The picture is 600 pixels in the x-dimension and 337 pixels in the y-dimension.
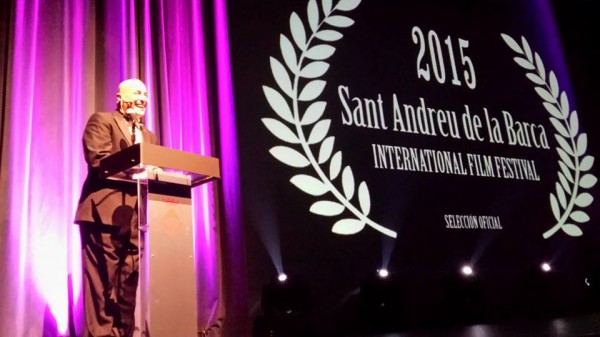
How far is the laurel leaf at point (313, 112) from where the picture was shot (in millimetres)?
4289

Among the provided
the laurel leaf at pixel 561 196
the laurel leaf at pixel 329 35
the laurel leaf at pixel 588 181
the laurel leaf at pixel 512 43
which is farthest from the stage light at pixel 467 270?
the laurel leaf at pixel 512 43

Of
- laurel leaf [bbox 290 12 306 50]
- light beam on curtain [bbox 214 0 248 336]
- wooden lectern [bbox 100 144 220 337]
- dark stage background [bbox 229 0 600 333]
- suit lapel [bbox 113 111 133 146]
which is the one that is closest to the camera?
wooden lectern [bbox 100 144 220 337]

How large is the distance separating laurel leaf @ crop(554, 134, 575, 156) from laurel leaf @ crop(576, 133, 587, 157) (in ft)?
0.29

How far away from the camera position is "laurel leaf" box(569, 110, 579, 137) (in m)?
5.57

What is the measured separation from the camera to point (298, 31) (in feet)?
14.6

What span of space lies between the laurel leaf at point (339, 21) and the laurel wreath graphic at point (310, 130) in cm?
19

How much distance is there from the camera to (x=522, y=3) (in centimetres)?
582

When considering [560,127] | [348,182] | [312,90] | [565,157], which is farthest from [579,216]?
[312,90]

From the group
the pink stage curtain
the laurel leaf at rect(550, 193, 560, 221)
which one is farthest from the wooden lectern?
the laurel leaf at rect(550, 193, 560, 221)

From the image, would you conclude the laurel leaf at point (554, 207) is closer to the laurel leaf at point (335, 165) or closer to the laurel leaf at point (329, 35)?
the laurel leaf at point (335, 165)

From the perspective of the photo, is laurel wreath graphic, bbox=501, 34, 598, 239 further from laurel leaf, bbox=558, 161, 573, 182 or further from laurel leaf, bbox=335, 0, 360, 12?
laurel leaf, bbox=335, 0, 360, 12

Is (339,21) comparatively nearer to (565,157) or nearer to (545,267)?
(565,157)

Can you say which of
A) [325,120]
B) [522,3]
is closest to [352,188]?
[325,120]

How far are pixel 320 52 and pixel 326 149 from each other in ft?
2.57
